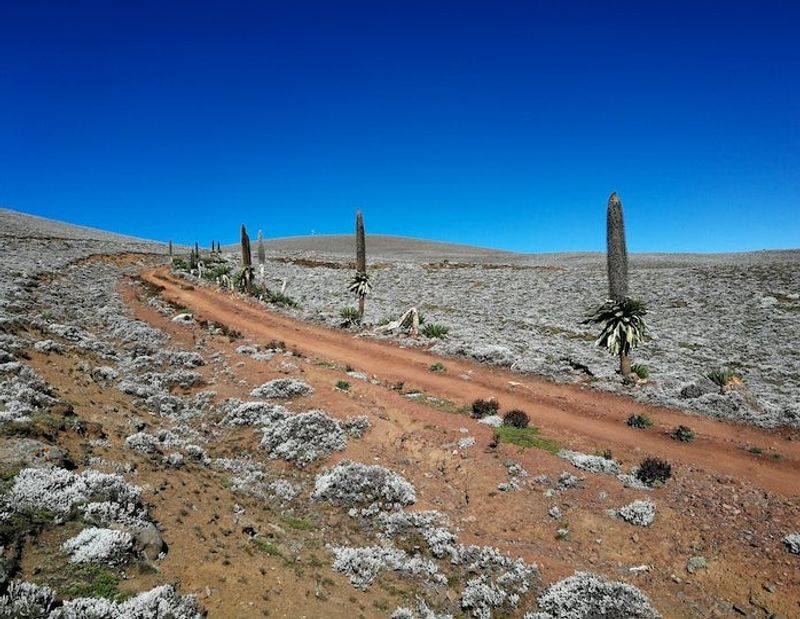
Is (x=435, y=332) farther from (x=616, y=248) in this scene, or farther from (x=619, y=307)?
(x=616, y=248)

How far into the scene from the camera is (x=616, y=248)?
22.3 meters

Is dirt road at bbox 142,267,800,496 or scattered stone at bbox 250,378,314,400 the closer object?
dirt road at bbox 142,267,800,496

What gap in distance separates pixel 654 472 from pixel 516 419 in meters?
4.76

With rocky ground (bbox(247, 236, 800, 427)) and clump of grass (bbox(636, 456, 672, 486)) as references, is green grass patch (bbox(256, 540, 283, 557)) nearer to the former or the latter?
clump of grass (bbox(636, 456, 672, 486))

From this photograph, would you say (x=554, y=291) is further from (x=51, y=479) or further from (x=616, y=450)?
(x=51, y=479)

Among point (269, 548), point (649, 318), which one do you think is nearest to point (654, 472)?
point (269, 548)

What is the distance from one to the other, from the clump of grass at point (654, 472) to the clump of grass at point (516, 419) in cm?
410

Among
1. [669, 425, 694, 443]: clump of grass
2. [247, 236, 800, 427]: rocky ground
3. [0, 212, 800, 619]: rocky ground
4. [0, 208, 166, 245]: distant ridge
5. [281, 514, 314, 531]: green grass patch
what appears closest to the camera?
[0, 212, 800, 619]: rocky ground

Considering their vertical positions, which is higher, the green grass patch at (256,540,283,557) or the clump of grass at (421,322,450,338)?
the clump of grass at (421,322,450,338)

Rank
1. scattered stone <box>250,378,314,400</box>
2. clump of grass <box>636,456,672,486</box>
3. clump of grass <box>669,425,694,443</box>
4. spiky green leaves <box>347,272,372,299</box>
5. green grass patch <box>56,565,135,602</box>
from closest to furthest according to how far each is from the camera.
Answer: green grass patch <box>56,565,135,602</box> → clump of grass <box>636,456,672,486</box> → clump of grass <box>669,425,694,443</box> → scattered stone <box>250,378,314,400</box> → spiky green leaves <box>347,272,372,299</box>

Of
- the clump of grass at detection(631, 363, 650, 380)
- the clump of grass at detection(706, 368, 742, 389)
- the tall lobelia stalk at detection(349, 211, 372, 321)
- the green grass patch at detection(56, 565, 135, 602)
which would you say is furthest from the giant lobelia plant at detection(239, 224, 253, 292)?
the green grass patch at detection(56, 565, 135, 602)

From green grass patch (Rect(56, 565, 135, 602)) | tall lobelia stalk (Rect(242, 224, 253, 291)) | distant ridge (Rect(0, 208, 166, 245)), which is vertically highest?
distant ridge (Rect(0, 208, 166, 245))

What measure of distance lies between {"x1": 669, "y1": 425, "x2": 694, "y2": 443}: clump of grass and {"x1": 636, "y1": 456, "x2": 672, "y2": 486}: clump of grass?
2696mm

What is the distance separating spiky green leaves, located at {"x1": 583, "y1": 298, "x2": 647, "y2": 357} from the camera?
22.3m
